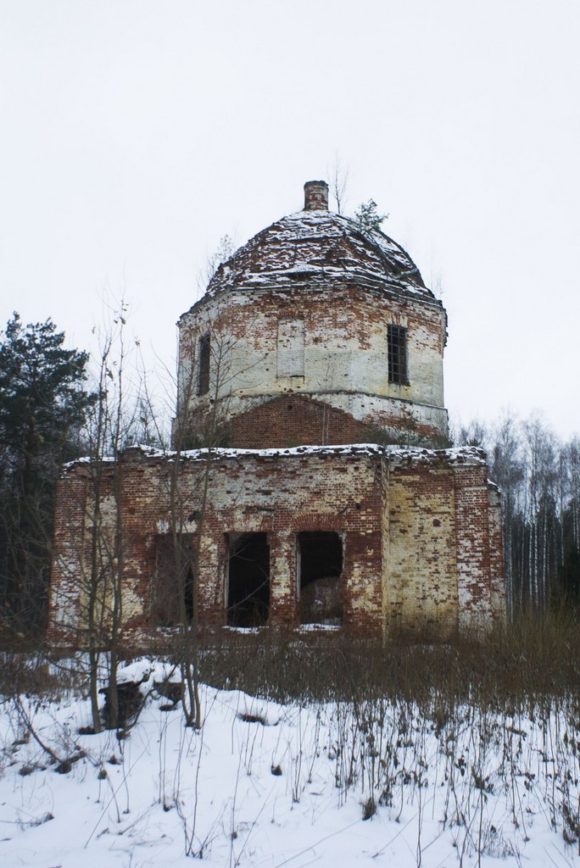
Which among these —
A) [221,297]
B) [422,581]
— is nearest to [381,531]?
[422,581]

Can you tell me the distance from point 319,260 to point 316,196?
318cm

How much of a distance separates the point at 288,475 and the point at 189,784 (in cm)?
817

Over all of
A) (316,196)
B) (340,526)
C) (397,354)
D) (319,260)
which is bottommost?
(340,526)

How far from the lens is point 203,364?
683 inches

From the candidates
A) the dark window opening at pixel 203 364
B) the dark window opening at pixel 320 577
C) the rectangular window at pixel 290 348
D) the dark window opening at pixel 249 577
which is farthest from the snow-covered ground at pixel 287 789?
the dark window opening at pixel 203 364

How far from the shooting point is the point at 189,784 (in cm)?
569

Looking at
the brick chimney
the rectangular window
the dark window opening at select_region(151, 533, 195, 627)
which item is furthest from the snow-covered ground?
the brick chimney

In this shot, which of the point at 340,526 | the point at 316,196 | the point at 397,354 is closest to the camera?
the point at 340,526

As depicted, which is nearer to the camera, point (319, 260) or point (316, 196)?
point (319, 260)

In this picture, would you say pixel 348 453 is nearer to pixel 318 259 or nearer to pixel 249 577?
pixel 249 577

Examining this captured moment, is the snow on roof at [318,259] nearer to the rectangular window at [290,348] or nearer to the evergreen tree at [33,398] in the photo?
the rectangular window at [290,348]

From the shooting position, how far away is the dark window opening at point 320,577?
1554 cm

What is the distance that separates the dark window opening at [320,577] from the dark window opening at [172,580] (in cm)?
237

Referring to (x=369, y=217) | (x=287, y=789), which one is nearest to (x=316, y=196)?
(x=369, y=217)
